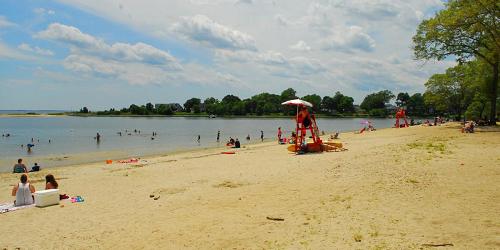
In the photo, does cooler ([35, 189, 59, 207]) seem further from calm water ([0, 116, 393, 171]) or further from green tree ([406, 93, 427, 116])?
green tree ([406, 93, 427, 116])

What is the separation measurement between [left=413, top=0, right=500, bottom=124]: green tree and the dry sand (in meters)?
16.7

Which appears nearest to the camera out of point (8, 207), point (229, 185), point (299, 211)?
point (299, 211)

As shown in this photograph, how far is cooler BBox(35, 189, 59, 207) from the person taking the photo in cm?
1373

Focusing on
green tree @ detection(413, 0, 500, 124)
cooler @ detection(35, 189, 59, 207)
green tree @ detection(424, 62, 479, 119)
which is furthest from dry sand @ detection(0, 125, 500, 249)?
green tree @ detection(424, 62, 479, 119)

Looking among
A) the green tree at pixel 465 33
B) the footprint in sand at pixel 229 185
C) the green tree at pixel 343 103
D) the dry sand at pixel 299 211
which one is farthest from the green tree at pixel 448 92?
the green tree at pixel 343 103

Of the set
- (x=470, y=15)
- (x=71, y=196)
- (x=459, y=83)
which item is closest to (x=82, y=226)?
(x=71, y=196)

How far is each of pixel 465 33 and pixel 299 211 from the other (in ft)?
94.9

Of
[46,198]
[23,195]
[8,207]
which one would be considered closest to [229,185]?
[46,198]

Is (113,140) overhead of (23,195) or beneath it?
beneath

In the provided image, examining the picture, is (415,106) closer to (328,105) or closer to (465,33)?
(328,105)

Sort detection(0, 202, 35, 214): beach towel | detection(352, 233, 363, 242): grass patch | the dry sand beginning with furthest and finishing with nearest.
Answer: detection(0, 202, 35, 214): beach towel → the dry sand → detection(352, 233, 363, 242): grass patch

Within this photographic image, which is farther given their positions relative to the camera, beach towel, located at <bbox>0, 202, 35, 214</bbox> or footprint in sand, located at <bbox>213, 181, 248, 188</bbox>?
footprint in sand, located at <bbox>213, 181, 248, 188</bbox>

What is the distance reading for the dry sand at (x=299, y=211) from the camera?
8.95 m

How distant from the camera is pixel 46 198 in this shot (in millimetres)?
13852
